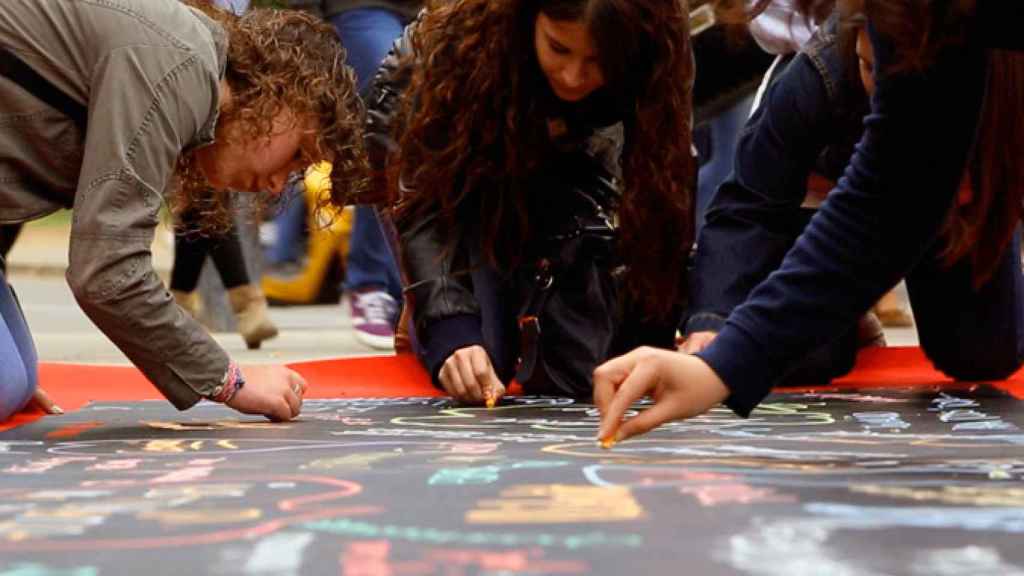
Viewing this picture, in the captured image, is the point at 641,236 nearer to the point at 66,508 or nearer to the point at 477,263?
the point at 477,263

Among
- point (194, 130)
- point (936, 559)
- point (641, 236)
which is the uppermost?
point (194, 130)

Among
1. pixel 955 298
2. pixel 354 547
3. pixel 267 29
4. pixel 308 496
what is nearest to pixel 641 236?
pixel 955 298

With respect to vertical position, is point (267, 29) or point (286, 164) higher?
point (267, 29)

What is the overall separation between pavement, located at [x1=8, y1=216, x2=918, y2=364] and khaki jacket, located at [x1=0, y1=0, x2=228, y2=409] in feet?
5.98

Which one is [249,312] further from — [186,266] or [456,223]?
[456,223]

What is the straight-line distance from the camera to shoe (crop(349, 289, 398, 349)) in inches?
187

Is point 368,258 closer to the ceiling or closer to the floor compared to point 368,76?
closer to the floor

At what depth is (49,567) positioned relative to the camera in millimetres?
1518

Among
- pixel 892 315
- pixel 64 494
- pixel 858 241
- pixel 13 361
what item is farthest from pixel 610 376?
pixel 892 315

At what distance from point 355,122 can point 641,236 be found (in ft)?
2.22

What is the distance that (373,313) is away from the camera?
4801 mm

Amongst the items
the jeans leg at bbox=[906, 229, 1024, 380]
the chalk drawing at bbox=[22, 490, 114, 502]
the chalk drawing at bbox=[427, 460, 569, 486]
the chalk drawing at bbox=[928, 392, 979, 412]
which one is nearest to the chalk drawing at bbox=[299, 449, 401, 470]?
the chalk drawing at bbox=[427, 460, 569, 486]

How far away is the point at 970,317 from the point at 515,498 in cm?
174

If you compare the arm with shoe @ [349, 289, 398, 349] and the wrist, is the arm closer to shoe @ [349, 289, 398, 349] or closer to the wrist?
the wrist
